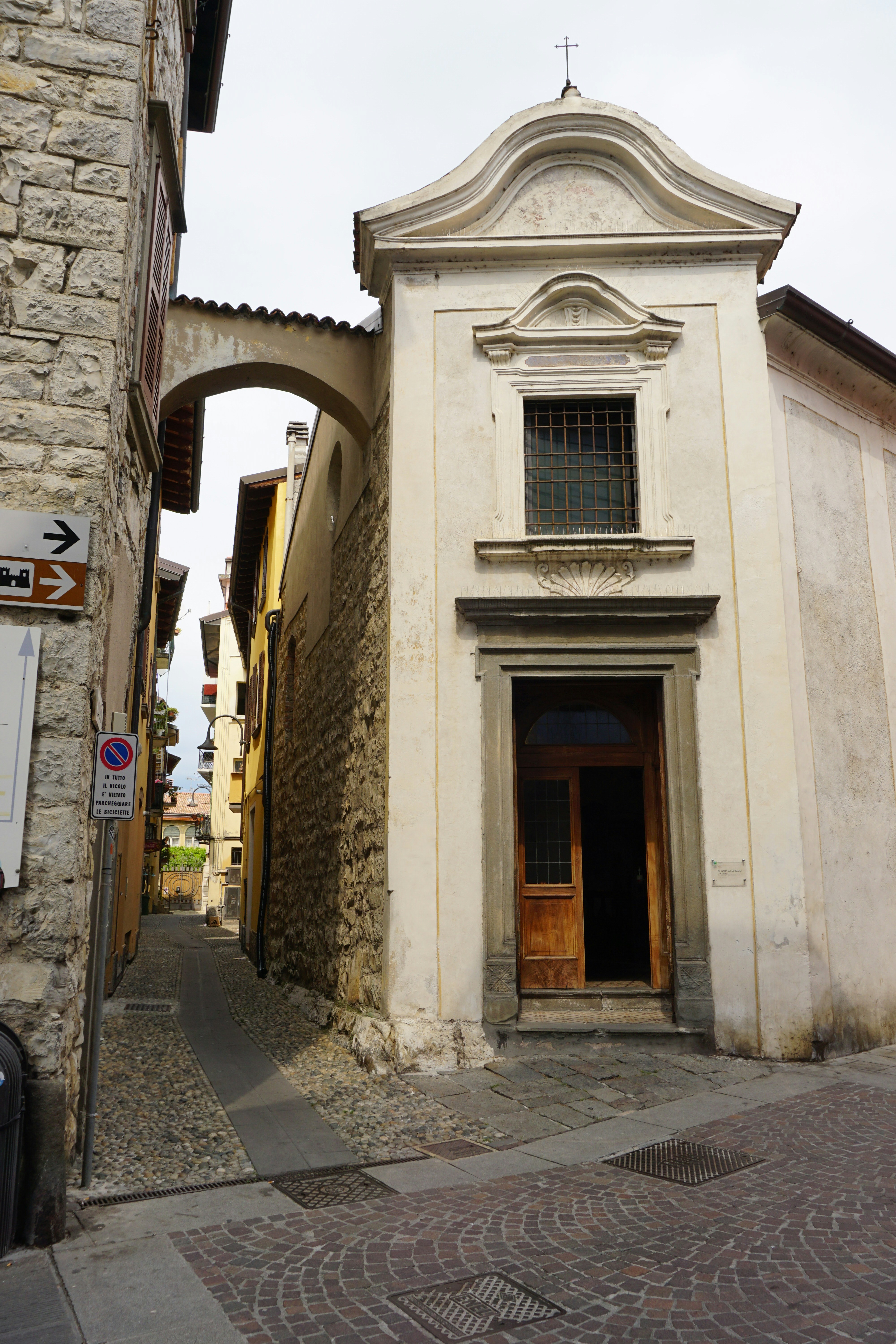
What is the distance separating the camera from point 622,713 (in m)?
9.37

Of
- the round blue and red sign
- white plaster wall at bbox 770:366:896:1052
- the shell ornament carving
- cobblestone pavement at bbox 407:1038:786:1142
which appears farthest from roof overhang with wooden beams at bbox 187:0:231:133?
cobblestone pavement at bbox 407:1038:786:1142

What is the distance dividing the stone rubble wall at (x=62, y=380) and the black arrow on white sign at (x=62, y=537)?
85mm

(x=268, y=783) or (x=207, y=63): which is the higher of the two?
(x=207, y=63)

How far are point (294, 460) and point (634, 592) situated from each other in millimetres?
12763

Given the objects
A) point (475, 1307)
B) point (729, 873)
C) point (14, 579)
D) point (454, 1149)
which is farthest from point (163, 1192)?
point (729, 873)

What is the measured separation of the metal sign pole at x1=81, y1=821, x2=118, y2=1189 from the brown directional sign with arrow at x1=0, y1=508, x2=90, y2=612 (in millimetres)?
1296

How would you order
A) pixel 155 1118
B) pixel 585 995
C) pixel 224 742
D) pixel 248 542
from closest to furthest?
pixel 155 1118
pixel 585 995
pixel 248 542
pixel 224 742

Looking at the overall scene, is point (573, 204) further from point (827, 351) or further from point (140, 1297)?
point (140, 1297)

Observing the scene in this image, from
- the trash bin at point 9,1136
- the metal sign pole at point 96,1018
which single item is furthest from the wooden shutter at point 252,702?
the trash bin at point 9,1136

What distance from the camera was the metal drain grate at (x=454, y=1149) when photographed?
5809 millimetres

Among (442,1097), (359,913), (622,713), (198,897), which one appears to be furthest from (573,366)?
(198,897)

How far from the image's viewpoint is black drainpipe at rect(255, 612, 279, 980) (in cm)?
1652

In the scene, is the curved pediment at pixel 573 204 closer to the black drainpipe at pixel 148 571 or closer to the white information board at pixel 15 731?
the black drainpipe at pixel 148 571

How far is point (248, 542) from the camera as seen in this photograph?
23969 millimetres
